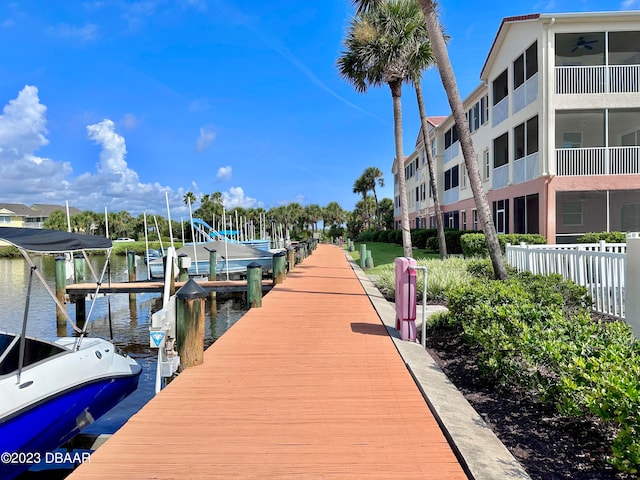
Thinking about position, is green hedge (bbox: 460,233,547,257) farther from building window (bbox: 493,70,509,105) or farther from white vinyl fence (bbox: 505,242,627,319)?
building window (bbox: 493,70,509,105)

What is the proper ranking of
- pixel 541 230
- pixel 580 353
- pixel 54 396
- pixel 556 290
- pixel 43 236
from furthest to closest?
pixel 541 230
pixel 556 290
pixel 43 236
pixel 54 396
pixel 580 353

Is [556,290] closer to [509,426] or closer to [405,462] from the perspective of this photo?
[509,426]

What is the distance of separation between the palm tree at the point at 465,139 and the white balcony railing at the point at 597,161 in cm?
893

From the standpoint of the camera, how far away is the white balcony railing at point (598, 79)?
1659 centimetres

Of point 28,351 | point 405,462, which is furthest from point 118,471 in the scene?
point 28,351

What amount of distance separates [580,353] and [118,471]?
4.16 meters

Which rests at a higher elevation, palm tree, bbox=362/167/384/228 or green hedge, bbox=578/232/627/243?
palm tree, bbox=362/167/384/228

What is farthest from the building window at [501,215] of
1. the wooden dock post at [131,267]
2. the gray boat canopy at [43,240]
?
the gray boat canopy at [43,240]

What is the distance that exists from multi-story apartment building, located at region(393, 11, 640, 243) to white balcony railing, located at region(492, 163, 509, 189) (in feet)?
0.17

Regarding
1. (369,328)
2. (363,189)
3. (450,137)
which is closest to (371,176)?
(363,189)

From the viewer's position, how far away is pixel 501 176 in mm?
21203

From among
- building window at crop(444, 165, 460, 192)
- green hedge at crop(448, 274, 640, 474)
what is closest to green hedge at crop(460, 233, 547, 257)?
green hedge at crop(448, 274, 640, 474)

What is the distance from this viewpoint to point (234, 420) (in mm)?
4387

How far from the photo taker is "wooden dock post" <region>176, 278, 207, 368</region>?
6129mm
